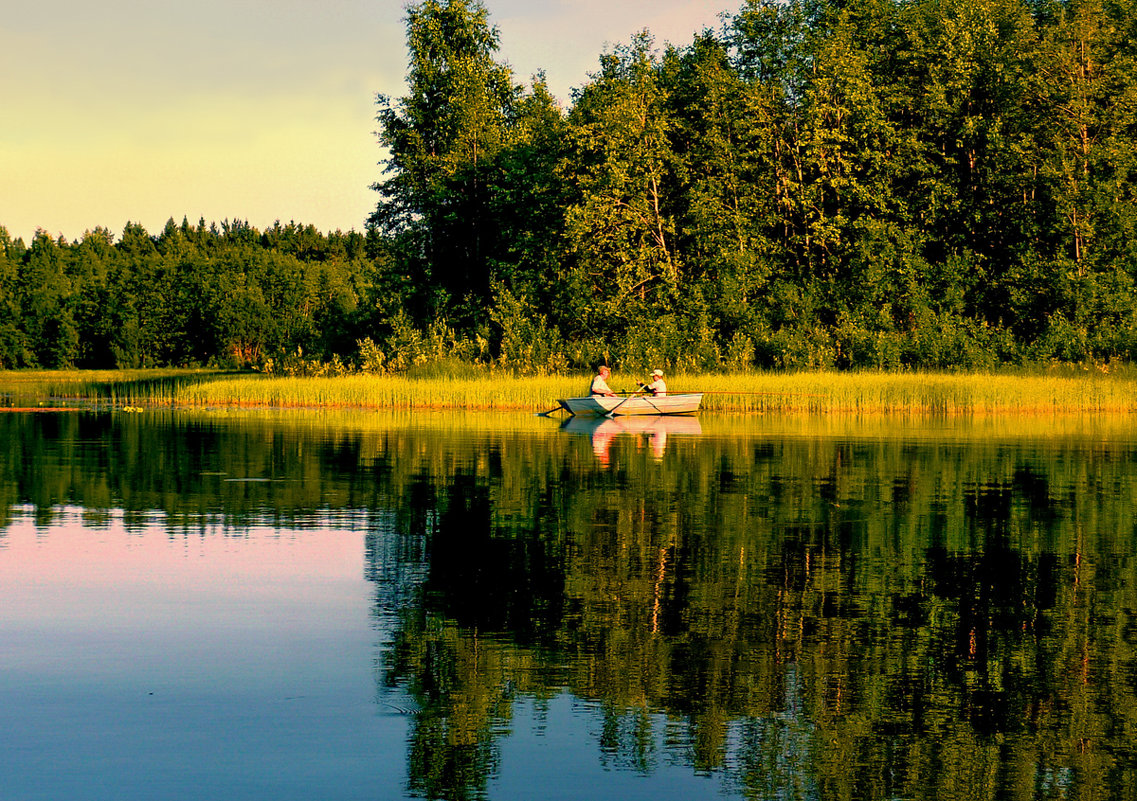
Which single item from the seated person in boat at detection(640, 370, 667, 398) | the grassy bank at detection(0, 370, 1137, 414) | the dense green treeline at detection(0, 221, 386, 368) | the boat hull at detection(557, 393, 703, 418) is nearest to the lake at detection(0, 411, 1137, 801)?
the boat hull at detection(557, 393, 703, 418)

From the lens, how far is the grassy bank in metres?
48.8

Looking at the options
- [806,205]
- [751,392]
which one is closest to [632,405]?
[751,392]

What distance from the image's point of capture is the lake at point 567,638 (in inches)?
291

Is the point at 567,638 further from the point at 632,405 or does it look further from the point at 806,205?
the point at 806,205

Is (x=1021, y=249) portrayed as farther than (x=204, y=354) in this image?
No

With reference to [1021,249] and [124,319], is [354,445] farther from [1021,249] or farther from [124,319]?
[124,319]

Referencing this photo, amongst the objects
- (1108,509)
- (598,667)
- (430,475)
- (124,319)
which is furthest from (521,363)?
(124,319)

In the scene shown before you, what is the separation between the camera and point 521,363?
2307 inches

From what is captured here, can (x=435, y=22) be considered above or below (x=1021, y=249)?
above

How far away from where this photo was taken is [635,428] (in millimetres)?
39812

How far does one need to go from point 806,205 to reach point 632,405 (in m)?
24.5

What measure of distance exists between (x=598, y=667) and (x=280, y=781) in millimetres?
3003

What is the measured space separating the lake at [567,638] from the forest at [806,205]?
127ft

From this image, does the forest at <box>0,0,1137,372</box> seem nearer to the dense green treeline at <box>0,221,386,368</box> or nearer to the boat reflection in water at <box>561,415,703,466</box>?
the boat reflection in water at <box>561,415,703,466</box>
